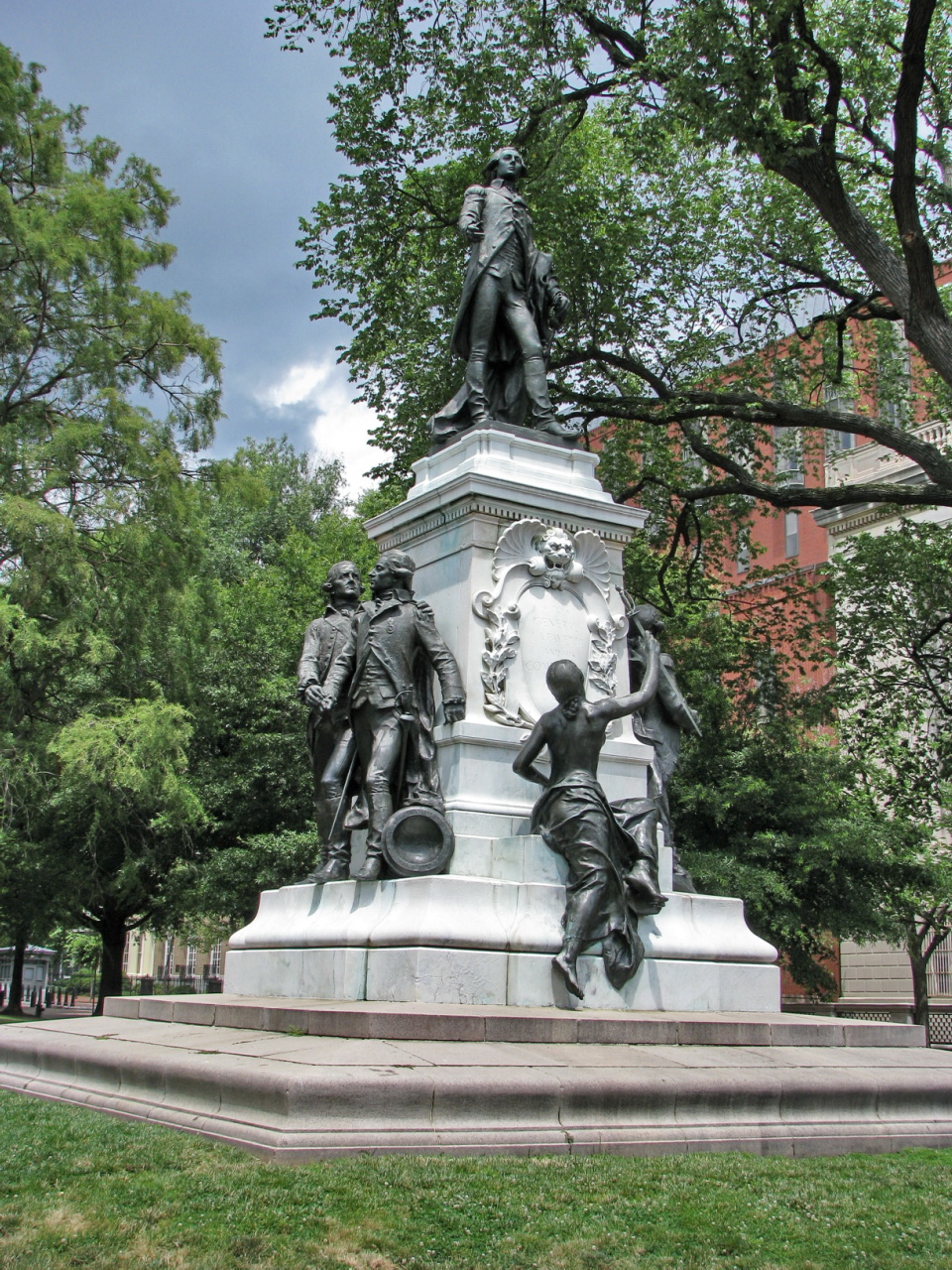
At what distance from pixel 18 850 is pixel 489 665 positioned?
62.7ft

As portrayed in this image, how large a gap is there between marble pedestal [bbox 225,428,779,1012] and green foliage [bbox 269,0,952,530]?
6.76 meters

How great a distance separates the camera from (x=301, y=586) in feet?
99.7

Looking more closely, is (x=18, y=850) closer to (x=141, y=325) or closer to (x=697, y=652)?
(x=141, y=325)

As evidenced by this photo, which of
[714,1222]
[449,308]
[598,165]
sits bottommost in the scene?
[714,1222]

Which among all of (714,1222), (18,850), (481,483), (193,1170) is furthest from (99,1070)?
(18,850)

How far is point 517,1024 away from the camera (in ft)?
22.7

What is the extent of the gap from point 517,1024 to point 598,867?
152 cm

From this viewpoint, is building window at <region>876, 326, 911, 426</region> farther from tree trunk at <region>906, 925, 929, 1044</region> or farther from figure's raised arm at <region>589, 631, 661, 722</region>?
figure's raised arm at <region>589, 631, 661, 722</region>

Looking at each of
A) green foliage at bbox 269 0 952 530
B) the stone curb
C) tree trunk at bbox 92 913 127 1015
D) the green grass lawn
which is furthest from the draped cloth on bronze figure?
tree trunk at bbox 92 913 127 1015

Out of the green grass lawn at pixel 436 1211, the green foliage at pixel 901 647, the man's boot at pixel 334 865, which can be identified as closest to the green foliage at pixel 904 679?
the green foliage at pixel 901 647

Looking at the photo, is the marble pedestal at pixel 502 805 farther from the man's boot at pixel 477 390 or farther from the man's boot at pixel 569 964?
the man's boot at pixel 477 390

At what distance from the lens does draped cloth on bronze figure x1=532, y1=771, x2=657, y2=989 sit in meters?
8.15

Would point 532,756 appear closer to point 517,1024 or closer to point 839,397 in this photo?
point 517,1024

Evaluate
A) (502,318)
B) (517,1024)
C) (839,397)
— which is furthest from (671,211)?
(517,1024)
